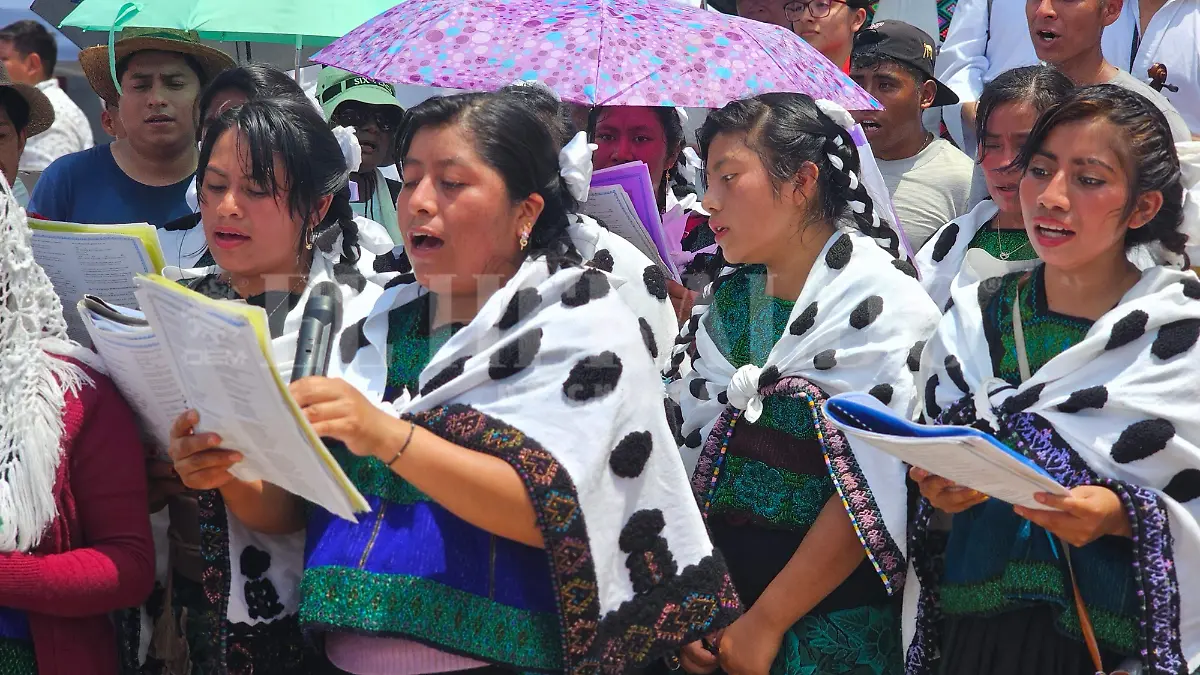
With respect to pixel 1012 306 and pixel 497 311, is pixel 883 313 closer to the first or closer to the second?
pixel 1012 306

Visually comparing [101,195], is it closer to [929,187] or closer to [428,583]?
[428,583]

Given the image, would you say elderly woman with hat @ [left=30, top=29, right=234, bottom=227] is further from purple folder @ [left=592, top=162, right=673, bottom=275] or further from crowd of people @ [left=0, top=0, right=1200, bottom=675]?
purple folder @ [left=592, top=162, right=673, bottom=275]

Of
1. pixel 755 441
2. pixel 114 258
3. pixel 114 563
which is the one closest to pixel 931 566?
pixel 755 441

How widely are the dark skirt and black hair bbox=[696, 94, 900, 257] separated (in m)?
0.91

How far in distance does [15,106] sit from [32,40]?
4513mm

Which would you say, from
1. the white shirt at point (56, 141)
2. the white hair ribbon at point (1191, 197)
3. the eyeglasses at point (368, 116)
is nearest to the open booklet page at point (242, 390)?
Answer: the white hair ribbon at point (1191, 197)

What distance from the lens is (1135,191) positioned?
2.80m

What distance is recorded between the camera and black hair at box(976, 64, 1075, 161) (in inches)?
146

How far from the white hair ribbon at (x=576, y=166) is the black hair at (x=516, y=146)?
0.8 inches

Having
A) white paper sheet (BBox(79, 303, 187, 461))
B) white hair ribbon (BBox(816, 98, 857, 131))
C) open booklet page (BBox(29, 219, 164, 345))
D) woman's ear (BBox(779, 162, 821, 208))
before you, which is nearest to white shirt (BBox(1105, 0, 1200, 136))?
white hair ribbon (BBox(816, 98, 857, 131))

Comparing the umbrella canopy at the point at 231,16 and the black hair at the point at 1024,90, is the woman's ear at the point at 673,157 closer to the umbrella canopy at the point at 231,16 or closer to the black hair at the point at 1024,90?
the black hair at the point at 1024,90

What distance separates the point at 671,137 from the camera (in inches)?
168

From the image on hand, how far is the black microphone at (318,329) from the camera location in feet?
8.39

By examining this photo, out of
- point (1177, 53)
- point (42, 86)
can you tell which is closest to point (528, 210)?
point (1177, 53)
